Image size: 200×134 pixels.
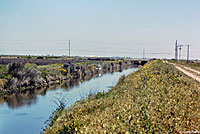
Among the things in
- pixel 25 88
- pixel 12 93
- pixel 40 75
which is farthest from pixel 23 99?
pixel 40 75

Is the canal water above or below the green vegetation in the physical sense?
below

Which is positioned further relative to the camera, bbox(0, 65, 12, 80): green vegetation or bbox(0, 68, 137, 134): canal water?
bbox(0, 65, 12, 80): green vegetation

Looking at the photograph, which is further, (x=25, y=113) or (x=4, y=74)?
(x=4, y=74)

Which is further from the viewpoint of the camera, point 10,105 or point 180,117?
point 10,105

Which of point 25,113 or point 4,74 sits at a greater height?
point 4,74

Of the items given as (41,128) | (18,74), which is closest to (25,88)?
(18,74)

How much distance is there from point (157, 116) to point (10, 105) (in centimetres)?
1733

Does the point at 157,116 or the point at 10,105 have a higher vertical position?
the point at 157,116

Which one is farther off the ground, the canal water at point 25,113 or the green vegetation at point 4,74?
the green vegetation at point 4,74

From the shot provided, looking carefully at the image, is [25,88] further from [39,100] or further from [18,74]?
[39,100]

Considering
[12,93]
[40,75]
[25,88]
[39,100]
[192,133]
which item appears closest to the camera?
[192,133]

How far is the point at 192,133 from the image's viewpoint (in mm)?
6367

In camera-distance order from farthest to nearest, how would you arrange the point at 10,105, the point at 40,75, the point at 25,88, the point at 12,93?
the point at 40,75 → the point at 25,88 → the point at 12,93 → the point at 10,105

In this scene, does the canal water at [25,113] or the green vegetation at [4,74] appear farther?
the green vegetation at [4,74]
